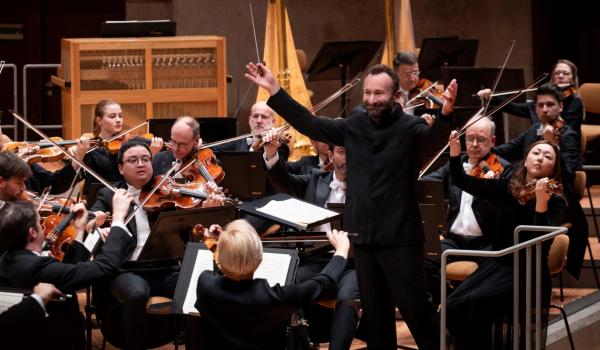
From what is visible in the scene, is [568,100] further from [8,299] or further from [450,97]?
[8,299]

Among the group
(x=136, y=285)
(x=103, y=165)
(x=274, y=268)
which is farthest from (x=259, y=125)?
(x=274, y=268)

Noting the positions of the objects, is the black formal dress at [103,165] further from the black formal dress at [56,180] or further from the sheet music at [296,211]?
the sheet music at [296,211]

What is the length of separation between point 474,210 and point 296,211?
3.99 feet

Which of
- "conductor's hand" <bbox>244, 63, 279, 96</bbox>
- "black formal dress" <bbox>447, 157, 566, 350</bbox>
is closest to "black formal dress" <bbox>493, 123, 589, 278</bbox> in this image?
"black formal dress" <bbox>447, 157, 566, 350</bbox>

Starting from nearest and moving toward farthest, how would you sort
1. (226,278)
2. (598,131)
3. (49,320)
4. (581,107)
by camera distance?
(226,278) < (49,320) < (581,107) < (598,131)

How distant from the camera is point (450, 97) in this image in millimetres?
3754

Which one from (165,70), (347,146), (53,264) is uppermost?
(165,70)

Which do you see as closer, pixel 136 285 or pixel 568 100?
pixel 136 285

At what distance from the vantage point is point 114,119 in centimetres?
602

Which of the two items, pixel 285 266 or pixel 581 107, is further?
pixel 581 107

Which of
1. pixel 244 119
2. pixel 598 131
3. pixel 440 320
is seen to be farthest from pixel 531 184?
pixel 244 119

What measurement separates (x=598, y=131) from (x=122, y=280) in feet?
12.8

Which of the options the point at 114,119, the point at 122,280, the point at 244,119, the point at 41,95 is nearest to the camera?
the point at 122,280

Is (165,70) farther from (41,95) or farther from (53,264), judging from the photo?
(53,264)
